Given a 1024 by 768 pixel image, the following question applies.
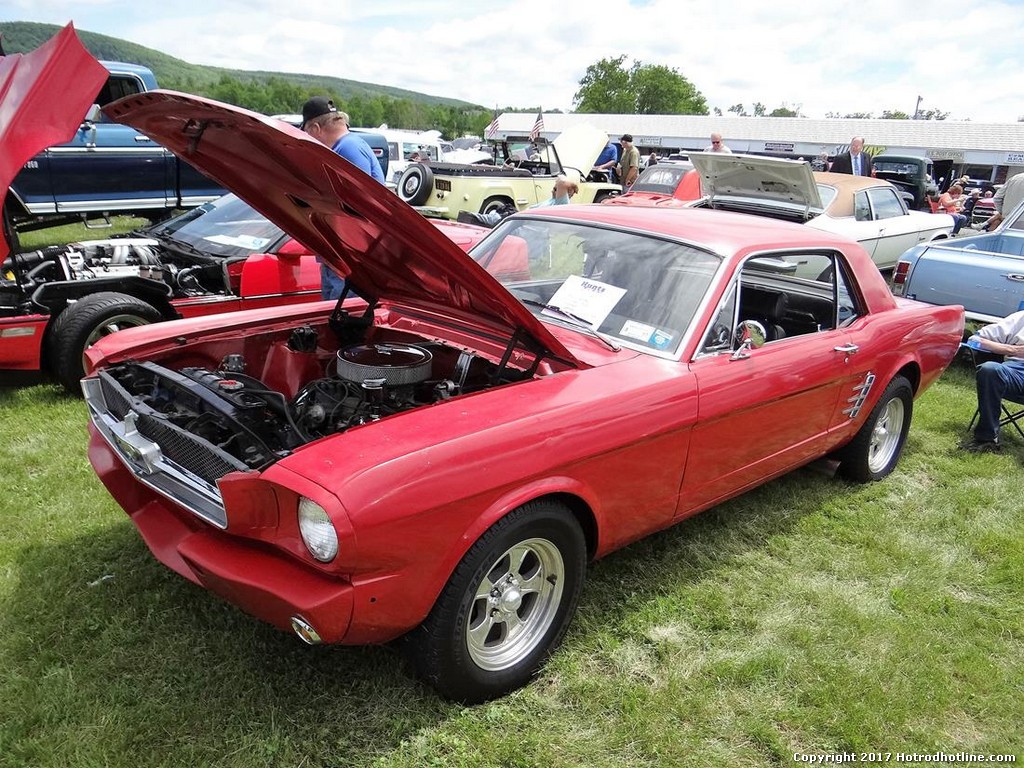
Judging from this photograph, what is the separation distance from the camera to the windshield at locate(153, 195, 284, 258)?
577cm

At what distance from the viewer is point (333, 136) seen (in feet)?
15.9

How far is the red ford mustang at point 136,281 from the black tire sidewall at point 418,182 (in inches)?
217

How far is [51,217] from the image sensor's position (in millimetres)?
9125

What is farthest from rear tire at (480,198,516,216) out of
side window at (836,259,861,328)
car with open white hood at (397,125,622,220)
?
side window at (836,259,861,328)

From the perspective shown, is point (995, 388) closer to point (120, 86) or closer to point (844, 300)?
point (844, 300)

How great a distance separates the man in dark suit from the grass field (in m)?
9.61

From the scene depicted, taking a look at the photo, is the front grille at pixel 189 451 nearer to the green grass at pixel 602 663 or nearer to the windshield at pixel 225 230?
the green grass at pixel 602 663

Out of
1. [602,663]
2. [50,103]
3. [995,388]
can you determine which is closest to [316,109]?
[50,103]

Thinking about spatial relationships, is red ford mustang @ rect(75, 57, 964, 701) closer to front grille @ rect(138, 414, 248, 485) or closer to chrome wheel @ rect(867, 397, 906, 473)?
front grille @ rect(138, 414, 248, 485)

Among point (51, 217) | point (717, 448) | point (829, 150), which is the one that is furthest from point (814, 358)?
point (829, 150)

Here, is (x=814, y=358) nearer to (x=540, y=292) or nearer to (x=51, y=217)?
(x=540, y=292)

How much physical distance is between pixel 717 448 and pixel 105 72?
2863mm

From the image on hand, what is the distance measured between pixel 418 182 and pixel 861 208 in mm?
6421

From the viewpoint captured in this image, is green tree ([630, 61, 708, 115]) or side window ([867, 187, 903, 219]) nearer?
side window ([867, 187, 903, 219])
